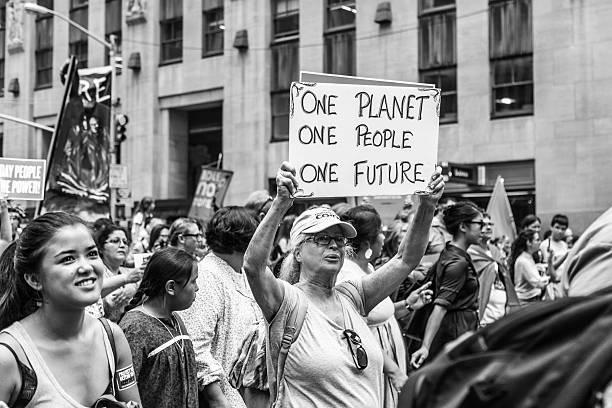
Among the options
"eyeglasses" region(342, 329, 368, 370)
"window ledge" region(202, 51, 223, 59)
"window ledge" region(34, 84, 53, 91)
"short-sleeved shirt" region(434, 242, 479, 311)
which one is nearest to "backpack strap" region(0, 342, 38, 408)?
"eyeglasses" region(342, 329, 368, 370)

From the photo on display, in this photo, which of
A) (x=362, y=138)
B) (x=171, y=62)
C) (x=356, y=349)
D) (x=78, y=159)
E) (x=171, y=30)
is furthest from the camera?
(x=171, y=30)

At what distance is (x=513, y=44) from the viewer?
961 inches

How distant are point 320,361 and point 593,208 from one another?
1987cm

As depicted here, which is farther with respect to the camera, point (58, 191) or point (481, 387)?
point (58, 191)

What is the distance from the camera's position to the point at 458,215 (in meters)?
7.49

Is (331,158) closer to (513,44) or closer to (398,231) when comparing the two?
(398,231)

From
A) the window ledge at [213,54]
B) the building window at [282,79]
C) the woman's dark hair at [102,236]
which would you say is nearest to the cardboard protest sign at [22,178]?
the woman's dark hair at [102,236]

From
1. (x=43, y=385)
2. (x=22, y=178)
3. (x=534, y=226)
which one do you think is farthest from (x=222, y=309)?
(x=534, y=226)

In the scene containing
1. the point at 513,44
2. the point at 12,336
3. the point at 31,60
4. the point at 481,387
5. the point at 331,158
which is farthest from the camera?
the point at 31,60

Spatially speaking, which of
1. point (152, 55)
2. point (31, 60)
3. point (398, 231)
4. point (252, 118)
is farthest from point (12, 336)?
point (31, 60)

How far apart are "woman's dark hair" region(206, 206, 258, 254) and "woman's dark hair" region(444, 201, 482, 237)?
2.46 meters

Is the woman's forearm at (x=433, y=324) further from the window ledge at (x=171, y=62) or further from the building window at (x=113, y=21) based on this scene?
the building window at (x=113, y=21)

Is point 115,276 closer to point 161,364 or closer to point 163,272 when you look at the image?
point 163,272

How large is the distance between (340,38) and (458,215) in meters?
21.3
